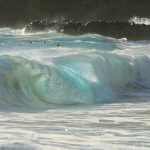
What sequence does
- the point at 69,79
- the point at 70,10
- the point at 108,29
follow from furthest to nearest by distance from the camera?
the point at 70,10 < the point at 108,29 < the point at 69,79

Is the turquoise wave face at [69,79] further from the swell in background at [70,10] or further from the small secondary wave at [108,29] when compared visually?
the swell in background at [70,10]

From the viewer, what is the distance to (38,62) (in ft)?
37.6

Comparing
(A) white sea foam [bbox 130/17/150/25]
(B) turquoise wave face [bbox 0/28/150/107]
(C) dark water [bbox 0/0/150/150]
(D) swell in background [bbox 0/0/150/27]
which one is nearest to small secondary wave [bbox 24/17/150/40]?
(A) white sea foam [bbox 130/17/150/25]

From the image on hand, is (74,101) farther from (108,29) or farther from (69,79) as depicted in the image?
(108,29)

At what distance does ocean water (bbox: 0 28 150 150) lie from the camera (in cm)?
623

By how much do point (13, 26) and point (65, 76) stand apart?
1516 inches

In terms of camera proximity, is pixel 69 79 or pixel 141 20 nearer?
pixel 69 79

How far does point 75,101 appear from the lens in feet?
32.2

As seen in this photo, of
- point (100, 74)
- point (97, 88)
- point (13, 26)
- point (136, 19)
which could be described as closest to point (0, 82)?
point (97, 88)

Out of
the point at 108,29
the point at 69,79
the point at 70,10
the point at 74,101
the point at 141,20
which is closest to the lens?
the point at 74,101

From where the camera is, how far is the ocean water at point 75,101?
245 inches

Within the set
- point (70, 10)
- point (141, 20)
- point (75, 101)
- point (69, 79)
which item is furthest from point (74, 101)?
point (70, 10)

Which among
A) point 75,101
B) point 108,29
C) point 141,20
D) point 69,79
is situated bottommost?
point 108,29

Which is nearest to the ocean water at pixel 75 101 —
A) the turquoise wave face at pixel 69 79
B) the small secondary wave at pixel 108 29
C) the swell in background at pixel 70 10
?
the turquoise wave face at pixel 69 79
